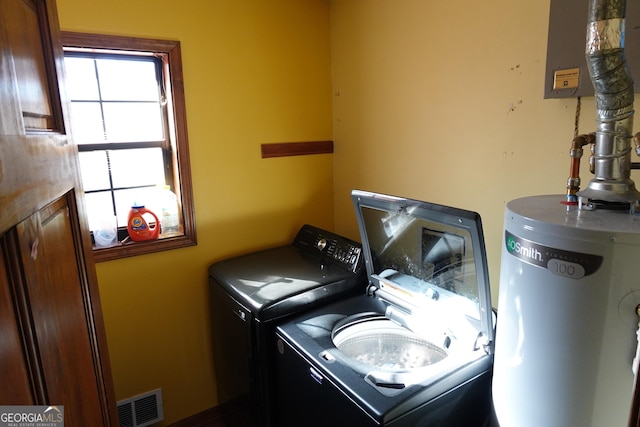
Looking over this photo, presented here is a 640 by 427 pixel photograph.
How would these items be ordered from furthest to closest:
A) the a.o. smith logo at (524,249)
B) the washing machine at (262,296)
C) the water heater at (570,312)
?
the washing machine at (262,296)
the a.o. smith logo at (524,249)
the water heater at (570,312)

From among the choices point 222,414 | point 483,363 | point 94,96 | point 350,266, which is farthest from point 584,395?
point 94,96

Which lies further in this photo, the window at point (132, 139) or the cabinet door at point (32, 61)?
the window at point (132, 139)

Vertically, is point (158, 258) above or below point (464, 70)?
below

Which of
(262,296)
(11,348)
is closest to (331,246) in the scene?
(262,296)

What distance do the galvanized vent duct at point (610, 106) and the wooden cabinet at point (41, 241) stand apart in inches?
45.4

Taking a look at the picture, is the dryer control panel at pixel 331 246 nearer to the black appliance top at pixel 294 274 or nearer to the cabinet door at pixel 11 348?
the black appliance top at pixel 294 274

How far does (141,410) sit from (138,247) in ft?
2.87

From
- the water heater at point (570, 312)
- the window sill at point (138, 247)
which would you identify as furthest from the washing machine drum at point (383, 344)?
the window sill at point (138, 247)

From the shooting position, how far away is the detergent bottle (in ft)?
6.48

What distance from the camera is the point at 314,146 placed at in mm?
2447

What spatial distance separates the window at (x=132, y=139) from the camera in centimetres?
187

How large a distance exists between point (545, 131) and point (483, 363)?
2.75ft

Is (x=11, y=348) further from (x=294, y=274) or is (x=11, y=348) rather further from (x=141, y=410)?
(x=141, y=410)

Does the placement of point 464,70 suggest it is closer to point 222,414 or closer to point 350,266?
point 350,266
